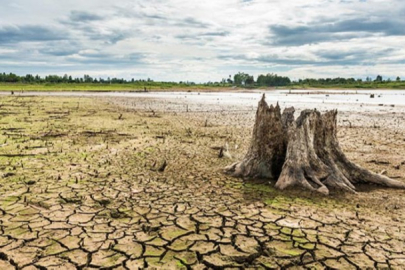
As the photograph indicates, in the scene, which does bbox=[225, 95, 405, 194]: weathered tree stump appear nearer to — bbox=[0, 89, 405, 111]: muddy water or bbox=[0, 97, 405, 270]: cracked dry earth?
bbox=[0, 97, 405, 270]: cracked dry earth

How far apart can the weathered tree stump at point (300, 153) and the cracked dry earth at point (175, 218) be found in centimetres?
40

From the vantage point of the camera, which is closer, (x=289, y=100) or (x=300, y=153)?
(x=300, y=153)

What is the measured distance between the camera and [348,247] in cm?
401

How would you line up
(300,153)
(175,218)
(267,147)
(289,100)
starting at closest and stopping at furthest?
(175,218), (300,153), (267,147), (289,100)

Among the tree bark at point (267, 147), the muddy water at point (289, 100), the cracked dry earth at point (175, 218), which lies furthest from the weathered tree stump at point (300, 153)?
the muddy water at point (289, 100)

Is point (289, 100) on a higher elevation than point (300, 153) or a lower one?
higher

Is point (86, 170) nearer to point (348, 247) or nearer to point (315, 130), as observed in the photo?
point (315, 130)

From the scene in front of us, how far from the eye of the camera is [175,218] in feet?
15.7

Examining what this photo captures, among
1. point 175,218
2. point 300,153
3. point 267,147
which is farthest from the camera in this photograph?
point 267,147

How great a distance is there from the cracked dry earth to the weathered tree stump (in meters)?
0.40

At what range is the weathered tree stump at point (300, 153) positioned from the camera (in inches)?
253

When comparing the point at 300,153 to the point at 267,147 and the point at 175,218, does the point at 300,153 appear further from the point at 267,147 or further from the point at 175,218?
the point at 175,218

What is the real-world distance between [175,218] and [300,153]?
2.94m

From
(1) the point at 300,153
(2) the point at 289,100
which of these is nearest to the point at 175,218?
(1) the point at 300,153
